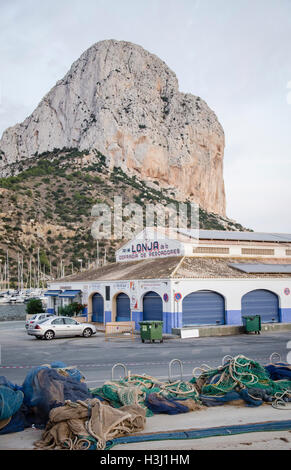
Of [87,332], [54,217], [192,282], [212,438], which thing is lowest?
[87,332]

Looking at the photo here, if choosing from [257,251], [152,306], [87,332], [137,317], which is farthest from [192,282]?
[257,251]

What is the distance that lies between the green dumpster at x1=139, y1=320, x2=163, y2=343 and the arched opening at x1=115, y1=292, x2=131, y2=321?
287 inches

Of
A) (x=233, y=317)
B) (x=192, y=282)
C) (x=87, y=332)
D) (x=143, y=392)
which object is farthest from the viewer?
(x=233, y=317)

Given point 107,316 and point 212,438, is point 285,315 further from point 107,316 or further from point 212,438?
point 212,438

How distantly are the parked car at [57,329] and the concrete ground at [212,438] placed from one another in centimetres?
1848

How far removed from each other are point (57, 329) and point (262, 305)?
14731 mm

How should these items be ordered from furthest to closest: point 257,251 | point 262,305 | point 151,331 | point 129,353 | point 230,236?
1. point 230,236
2. point 257,251
3. point 262,305
4. point 151,331
5. point 129,353

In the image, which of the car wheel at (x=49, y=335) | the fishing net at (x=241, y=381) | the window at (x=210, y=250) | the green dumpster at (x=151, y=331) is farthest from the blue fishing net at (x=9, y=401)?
the window at (x=210, y=250)

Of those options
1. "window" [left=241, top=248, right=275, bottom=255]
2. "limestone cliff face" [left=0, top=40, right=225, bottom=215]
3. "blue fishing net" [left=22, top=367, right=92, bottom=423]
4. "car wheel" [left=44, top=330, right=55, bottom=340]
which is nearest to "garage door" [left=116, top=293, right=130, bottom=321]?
"car wheel" [left=44, top=330, right=55, bottom=340]

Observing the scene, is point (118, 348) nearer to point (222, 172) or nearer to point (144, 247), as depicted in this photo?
point (144, 247)

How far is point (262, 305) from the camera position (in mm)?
32312

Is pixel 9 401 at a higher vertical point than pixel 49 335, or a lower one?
higher

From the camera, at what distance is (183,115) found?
14025 centimetres

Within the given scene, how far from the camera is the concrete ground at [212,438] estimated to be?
723 cm
